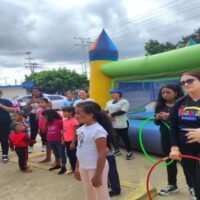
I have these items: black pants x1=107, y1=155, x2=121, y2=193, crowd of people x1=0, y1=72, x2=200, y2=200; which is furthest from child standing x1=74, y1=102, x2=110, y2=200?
black pants x1=107, y1=155, x2=121, y2=193

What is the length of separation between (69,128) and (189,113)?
261 centimetres

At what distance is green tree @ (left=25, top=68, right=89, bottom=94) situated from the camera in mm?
45719

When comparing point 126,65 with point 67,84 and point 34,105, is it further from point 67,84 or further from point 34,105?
point 67,84

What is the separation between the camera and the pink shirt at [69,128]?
489 cm

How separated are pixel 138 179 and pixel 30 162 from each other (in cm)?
262

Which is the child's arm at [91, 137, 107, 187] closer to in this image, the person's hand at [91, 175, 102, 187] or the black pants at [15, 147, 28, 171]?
the person's hand at [91, 175, 102, 187]

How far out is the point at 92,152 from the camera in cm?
299

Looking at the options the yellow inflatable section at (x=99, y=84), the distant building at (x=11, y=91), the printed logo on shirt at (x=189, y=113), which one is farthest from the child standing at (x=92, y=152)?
the distant building at (x=11, y=91)

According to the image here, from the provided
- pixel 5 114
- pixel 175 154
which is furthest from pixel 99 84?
pixel 175 154

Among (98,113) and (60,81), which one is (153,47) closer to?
(60,81)

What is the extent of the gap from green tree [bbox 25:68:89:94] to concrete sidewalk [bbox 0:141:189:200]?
131ft

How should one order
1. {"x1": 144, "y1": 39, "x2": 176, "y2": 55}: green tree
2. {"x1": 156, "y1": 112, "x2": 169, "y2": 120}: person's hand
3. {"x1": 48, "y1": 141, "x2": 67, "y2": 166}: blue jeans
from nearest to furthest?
{"x1": 156, "y1": 112, "x2": 169, "y2": 120}: person's hand
{"x1": 48, "y1": 141, "x2": 67, "y2": 166}: blue jeans
{"x1": 144, "y1": 39, "x2": 176, "y2": 55}: green tree

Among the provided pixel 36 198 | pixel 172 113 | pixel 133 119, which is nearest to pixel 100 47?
pixel 133 119

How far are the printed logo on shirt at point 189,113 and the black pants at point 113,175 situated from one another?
1.56 meters
